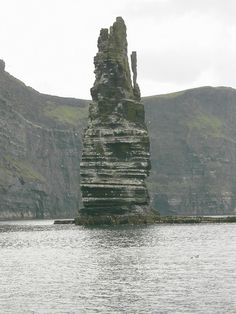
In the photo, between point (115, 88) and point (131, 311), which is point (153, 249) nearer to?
point (131, 311)

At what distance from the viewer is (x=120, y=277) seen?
2840 inches

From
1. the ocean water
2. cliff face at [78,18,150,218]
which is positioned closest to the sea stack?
cliff face at [78,18,150,218]

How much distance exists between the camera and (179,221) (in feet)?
651

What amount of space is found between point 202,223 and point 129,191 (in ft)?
113

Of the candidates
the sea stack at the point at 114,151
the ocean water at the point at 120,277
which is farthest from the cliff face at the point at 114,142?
the ocean water at the point at 120,277

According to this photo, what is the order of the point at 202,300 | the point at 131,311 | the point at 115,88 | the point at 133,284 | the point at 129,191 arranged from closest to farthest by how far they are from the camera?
the point at 131,311 < the point at 202,300 < the point at 133,284 < the point at 129,191 < the point at 115,88

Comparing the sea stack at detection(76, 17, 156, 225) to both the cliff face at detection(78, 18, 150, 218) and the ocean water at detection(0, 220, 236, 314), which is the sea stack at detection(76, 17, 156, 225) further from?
the ocean water at detection(0, 220, 236, 314)

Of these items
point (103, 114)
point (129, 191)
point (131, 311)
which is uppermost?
point (103, 114)

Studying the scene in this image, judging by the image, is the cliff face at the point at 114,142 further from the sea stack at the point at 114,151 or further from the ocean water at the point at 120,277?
the ocean water at the point at 120,277

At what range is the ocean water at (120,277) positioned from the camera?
187 ft

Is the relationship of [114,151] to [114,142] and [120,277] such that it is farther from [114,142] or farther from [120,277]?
[120,277]

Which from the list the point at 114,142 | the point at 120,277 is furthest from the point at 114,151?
the point at 120,277

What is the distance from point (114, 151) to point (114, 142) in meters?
2.04

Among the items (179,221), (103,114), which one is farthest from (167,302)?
(179,221)
